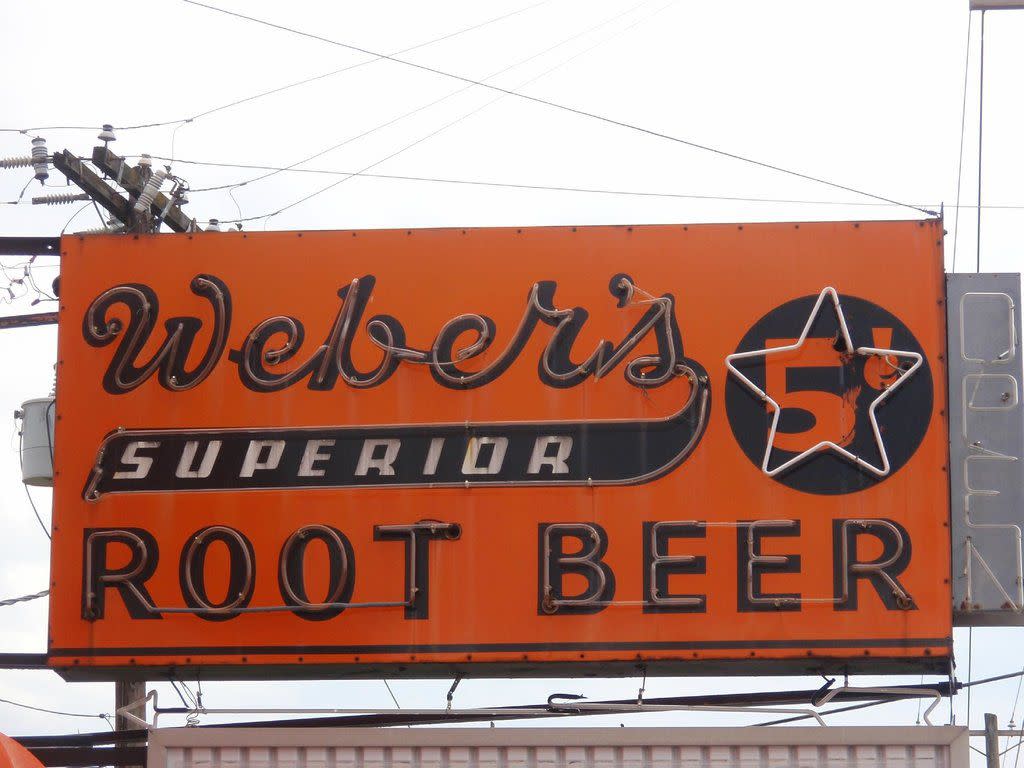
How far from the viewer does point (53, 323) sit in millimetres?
15445

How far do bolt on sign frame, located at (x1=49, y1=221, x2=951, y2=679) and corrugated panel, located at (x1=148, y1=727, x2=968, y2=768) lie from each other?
48cm

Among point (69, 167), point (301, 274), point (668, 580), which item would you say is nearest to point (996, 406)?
point (668, 580)

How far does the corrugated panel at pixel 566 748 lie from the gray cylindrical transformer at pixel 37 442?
10.7 ft

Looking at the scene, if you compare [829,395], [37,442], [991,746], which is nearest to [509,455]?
[829,395]

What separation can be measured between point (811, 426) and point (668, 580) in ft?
4.54

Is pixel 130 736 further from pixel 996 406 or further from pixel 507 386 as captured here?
pixel 996 406

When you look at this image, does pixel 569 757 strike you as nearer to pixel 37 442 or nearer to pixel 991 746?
pixel 37 442

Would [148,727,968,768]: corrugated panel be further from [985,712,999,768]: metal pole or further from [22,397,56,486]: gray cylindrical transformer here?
[985,712,999,768]: metal pole

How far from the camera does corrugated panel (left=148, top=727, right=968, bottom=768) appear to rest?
958 cm

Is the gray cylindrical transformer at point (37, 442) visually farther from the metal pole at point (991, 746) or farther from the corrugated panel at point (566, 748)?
the metal pole at point (991, 746)

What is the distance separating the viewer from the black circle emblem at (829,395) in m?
10.1

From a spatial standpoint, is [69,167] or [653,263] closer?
[653,263]

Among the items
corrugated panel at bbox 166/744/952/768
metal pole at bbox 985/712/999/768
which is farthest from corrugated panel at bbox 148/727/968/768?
metal pole at bbox 985/712/999/768

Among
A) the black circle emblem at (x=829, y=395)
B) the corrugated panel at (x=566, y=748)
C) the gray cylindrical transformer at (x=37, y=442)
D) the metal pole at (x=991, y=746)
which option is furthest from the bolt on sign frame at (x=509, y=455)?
the metal pole at (x=991, y=746)
